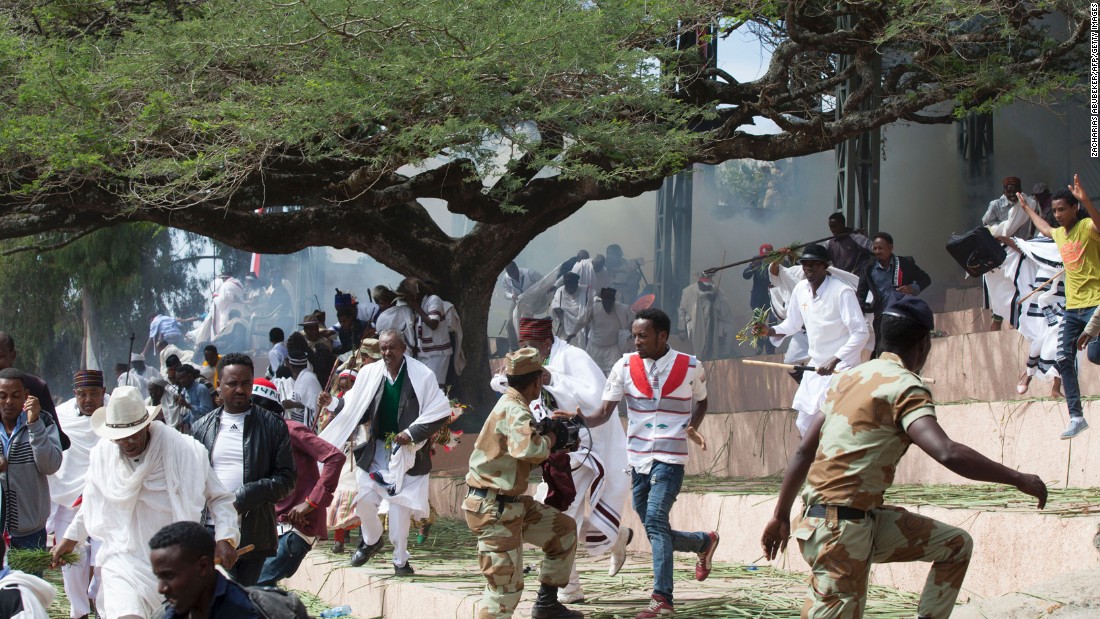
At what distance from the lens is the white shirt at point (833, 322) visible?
32.2 feet

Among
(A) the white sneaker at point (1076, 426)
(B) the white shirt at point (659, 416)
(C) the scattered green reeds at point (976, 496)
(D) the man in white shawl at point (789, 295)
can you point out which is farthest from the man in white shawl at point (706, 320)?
(B) the white shirt at point (659, 416)

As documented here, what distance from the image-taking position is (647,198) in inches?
1192

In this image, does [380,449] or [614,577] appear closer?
[614,577]

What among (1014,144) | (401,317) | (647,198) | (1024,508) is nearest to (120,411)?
(1024,508)

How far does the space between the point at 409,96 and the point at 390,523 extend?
4636 millimetres

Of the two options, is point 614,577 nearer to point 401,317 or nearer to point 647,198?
point 401,317

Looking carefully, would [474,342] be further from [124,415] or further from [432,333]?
[124,415]

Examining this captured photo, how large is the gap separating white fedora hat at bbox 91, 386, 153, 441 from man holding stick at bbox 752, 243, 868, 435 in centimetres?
532

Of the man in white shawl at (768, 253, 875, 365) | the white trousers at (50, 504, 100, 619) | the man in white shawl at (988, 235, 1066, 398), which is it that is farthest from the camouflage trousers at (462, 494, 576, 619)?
the man in white shawl at (988, 235, 1066, 398)

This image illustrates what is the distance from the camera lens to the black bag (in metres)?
13.2

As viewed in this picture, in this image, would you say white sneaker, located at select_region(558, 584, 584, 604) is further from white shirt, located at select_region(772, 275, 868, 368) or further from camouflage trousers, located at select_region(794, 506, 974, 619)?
camouflage trousers, located at select_region(794, 506, 974, 619)

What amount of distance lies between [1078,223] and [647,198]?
20324mm

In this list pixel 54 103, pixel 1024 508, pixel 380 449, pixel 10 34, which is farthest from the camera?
pixel 10 34

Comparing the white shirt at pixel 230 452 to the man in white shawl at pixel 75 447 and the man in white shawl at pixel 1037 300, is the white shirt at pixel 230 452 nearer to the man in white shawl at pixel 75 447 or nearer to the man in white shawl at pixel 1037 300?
the man in white shawl at pixel 75 447
